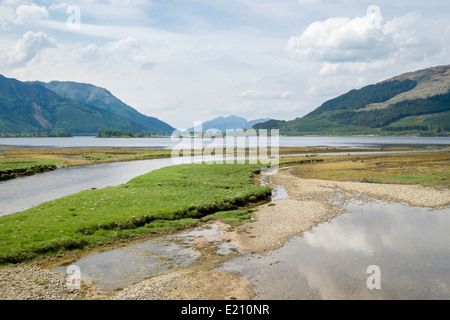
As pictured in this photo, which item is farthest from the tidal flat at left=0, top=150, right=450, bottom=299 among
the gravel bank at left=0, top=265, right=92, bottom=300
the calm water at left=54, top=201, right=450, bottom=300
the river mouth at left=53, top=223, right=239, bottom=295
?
the gravel bank at left=0, top=265, right=92, bottom=300

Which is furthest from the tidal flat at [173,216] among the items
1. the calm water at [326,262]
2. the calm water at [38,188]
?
the calm water at [38,188]

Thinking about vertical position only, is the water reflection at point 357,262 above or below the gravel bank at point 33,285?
below

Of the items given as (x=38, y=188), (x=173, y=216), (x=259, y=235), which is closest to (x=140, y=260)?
(x=173, y=216)

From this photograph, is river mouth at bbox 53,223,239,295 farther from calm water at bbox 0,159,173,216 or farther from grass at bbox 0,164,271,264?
calm water at bbox 0,159,173,216

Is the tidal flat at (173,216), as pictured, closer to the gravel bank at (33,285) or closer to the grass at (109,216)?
the grass at (109,216)

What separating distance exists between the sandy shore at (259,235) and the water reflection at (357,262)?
148cm

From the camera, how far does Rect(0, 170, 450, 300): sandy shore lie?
17.9 metres

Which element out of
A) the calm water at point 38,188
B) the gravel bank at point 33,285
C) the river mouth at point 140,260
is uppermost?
the calm water at point 38,188

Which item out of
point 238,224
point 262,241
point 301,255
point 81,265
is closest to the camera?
point 81,265

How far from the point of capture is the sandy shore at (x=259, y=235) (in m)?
Answer: 17.9

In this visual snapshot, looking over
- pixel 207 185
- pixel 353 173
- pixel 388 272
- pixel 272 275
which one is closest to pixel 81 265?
pixel 272 275

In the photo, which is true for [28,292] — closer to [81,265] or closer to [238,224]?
[81,265]
